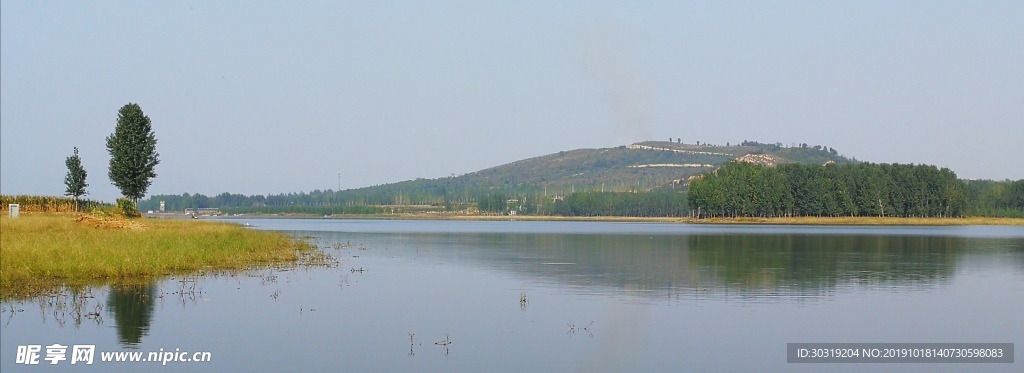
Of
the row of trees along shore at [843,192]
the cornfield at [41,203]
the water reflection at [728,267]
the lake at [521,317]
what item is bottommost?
the lake at [521,317]

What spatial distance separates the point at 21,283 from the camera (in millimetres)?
31234

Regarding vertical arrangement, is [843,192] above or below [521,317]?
above

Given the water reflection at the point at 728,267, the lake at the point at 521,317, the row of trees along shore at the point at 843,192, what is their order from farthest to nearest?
the row of trees along shore at the point at 843,192 → the water reflection at the point at 728,267 → the lake at the point at 521,317

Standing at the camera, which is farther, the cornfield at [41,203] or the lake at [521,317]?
the cornfield at [41,203]

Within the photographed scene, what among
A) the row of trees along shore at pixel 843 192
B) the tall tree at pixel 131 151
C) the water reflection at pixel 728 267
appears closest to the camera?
the water reflection at pixel 728 267

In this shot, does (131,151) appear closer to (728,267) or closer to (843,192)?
(728,267)

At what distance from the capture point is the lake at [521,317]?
20.6 meters

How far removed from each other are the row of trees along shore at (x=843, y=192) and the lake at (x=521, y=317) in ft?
446

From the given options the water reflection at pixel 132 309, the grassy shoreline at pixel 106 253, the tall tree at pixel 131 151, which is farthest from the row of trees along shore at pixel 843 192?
the water reflection at pixel 132 309

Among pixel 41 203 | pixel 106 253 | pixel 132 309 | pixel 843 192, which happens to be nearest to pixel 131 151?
pixel 41 203

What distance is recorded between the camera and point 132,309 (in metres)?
26.7

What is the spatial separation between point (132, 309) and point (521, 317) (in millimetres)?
10936

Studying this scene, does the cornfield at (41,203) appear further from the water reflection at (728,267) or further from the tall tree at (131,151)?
the water reflection at (728,267)

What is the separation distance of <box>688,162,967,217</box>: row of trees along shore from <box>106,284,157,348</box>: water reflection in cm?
16021
